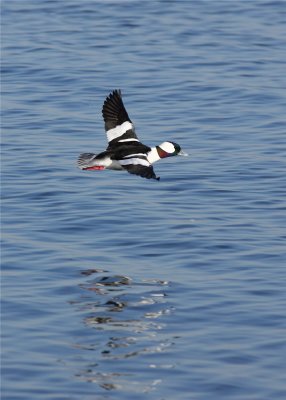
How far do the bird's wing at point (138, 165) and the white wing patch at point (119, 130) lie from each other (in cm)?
84

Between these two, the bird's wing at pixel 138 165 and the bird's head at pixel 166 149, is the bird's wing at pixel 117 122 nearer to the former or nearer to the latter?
the bird's head at pixel 166 149

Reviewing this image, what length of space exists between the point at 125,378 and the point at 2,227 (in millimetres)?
5624

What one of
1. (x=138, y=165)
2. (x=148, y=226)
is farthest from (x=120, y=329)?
(x=148, y=226)

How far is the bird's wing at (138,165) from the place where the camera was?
16.7 metres

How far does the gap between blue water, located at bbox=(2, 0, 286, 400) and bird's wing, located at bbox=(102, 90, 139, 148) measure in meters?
1.16

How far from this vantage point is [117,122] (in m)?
18.8

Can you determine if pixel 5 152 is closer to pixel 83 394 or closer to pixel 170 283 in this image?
pixel 170 283

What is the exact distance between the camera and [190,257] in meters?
17.0

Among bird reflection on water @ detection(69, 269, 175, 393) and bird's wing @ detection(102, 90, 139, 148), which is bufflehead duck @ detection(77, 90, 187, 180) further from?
bird reflection on water @ detection(69, 269, 175, 393)

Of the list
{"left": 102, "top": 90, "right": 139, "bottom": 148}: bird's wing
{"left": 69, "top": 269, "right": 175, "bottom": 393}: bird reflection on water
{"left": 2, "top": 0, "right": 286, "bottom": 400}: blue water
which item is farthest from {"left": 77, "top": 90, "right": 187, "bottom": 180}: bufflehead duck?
{"left": 69, "top": 269, "right": 175, "bottom": 393}: bird reflection on water

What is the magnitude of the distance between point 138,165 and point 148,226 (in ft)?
4.89

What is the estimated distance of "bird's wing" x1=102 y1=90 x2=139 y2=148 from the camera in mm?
18641

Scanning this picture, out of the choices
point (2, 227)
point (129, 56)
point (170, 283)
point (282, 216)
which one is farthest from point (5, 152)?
point (129, 56)

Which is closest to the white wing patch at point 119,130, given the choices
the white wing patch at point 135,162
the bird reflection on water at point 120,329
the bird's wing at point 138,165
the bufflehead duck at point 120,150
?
the bufflehead duck at point 120,150
